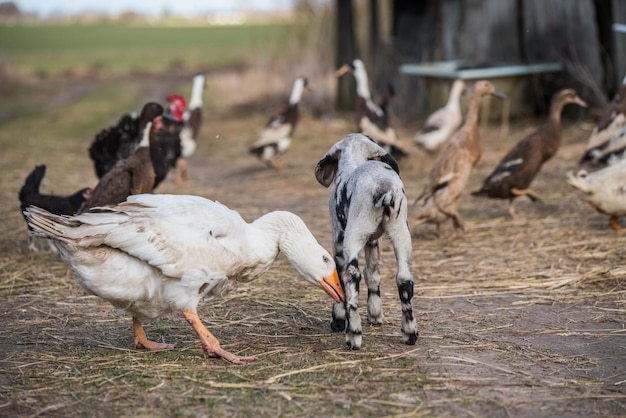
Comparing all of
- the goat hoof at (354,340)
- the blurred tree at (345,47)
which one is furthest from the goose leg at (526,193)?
the blurred tree at (345,47)

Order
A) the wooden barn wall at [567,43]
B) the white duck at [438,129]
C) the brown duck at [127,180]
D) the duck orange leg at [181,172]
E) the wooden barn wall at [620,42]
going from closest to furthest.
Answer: the brown duck at [127,180]
the duck orange leg at [181,172]
the white duck at [438,129]
the wooden barn wall at [620,42]
the wooden barn wall at [567,43]

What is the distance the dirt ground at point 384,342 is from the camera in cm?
452

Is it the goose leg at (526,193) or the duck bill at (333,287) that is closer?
the duck bill at (333,287)

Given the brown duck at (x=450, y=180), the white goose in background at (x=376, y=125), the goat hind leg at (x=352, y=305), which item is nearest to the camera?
the goat hind leg at (x=352, y=305)

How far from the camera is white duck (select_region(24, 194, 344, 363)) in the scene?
5074 mm

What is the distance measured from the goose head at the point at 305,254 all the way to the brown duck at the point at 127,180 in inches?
107

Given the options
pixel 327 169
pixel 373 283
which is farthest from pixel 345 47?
pixel 373 283

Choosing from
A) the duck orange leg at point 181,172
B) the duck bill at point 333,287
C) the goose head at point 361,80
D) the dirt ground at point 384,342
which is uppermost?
the goose head at point 361,80

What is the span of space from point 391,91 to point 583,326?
9.04m

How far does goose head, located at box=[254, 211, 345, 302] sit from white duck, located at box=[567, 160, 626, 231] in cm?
356

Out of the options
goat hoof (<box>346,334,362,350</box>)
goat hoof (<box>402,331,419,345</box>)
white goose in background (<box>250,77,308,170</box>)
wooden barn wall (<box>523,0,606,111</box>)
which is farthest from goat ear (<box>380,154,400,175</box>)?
wooden barn wall (<box>523,0,606,111</box>)

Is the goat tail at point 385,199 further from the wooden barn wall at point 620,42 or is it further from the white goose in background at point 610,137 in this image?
the wooden barn wall at point 620,42

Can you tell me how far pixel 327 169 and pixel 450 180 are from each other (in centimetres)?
253

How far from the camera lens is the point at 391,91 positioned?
14.4 metres
